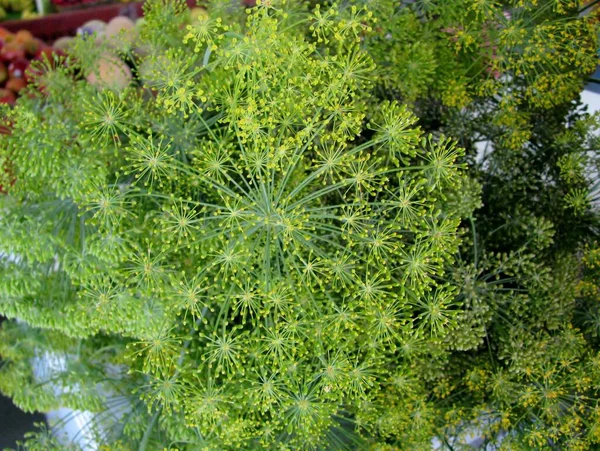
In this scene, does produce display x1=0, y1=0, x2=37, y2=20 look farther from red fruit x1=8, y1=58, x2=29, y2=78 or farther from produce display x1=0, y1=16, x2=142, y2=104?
red fruit x1=8, y1=58, x2=29, y2=78

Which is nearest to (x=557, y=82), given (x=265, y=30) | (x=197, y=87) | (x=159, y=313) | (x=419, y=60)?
(x=419, y=60)

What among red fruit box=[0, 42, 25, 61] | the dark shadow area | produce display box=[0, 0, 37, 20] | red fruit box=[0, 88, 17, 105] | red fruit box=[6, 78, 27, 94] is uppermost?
produce display box=[0, 0, 37, 20]

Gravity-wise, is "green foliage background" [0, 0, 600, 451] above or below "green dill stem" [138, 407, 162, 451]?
above

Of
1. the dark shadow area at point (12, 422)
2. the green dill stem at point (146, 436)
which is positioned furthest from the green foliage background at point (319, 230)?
the dark shadow area at point (12, 422)

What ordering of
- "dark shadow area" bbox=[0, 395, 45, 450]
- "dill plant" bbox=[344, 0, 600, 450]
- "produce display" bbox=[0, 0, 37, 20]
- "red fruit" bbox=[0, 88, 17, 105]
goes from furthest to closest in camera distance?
"produce display" bbox=[0, 0, 37, 20] < "red fruit" bbox=[0, 88, 17, 105] < "dark shadow area" bbox=[0, 395, 45, 450] < "dill plant" bbox=[344, 0, 600, 450]

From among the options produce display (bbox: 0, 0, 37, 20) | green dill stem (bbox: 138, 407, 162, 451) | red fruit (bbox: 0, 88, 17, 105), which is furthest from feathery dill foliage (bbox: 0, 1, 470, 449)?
produce display (bbox: 0, 0, 37, 20)

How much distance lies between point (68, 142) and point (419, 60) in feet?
2.88

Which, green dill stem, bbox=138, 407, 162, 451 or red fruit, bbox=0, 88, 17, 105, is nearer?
green dill stem, bbox=138, 407, 162, 451

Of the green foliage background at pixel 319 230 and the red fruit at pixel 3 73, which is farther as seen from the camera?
the red fruit at pixel 3 73

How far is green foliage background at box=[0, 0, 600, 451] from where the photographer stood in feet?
3.51

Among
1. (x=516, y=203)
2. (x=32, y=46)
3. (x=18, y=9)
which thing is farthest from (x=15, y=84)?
(x=516, y=203)

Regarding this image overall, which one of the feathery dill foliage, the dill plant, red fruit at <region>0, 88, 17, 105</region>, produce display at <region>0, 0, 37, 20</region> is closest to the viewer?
the feathery dill foliage

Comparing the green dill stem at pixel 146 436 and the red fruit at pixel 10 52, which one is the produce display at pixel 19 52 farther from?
the green dill stem at pixel 146 436

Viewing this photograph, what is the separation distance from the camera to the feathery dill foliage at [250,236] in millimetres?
1057
